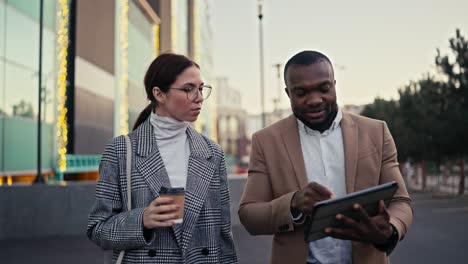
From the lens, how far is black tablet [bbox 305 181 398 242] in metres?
1.85

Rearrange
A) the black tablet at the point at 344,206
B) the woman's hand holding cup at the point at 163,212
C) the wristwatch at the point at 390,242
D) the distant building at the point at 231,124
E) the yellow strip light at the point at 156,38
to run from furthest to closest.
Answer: the distant building at the point at 231,124, the yellow strip light at the point at 156,38, the woman's hand holding cup at the point at 163,212, the wristwatch at the point at 390,242, the black tablet at the point at 344,206

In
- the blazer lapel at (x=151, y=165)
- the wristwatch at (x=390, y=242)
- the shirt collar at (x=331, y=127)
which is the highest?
the shirt collar at (x=331, y=127)

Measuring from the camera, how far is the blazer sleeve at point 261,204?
7.39 ft

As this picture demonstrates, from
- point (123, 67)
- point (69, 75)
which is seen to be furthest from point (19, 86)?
point (123, 67)

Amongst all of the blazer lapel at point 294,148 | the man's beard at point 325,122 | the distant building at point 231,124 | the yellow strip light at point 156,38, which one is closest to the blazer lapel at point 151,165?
the blazer lapel at point 294,148

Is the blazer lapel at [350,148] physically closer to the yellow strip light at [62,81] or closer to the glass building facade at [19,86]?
the glass building facade at [19,86]

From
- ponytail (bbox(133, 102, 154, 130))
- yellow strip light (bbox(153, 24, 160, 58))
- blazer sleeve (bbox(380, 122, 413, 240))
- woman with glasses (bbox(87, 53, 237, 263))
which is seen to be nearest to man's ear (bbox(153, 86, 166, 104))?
woman with glasses (bbox(87, 53, 237, 263))

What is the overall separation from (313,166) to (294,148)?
112 millimetres

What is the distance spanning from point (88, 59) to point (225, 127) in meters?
95.4

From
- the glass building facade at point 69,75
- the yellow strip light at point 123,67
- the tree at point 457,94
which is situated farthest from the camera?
the yellow strip light at point 123,67

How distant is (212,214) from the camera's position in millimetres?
2768

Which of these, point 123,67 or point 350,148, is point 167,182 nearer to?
point 350,148

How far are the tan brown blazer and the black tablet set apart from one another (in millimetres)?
267

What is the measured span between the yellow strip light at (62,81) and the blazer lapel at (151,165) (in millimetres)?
21252
